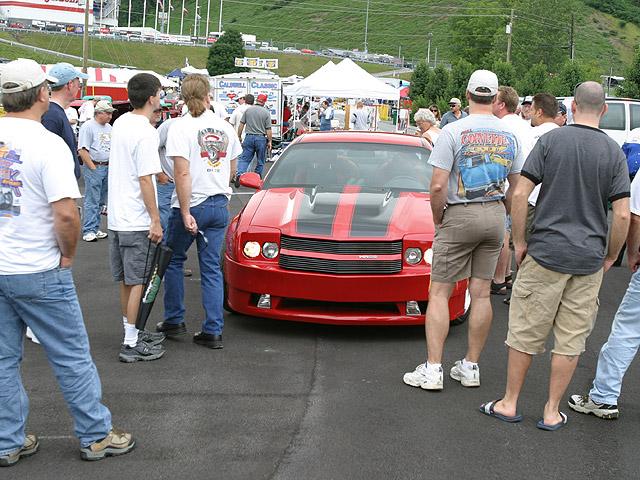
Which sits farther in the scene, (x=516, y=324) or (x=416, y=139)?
(x=416, y=139)

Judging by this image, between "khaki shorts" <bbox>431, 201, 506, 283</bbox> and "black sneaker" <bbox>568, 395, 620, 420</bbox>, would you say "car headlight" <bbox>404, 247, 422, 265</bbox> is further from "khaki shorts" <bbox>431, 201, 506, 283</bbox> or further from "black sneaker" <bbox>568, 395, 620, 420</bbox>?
"black sneaker" <bbox>568, 395, 620, 420</bbox>

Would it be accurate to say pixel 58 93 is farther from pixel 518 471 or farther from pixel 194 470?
pixel 518 471

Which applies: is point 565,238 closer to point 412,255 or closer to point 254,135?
point 412,255

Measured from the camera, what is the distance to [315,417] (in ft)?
15.3

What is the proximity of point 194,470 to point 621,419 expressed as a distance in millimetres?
2530

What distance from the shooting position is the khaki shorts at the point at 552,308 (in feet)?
15.2

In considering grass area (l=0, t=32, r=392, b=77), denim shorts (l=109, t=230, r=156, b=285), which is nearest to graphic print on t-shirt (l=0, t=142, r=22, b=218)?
denim shorts (l=109, t=230, r=156, b=285)

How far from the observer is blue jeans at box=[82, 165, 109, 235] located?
10969 mm

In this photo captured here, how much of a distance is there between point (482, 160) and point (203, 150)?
78.5 inches

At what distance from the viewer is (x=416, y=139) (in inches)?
316

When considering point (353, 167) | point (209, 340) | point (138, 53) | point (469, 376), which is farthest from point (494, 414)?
point (138, 53)

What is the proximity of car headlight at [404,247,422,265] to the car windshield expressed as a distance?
109 centimetres

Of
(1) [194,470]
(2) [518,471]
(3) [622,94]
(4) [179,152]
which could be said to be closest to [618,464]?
(2) [518,471]

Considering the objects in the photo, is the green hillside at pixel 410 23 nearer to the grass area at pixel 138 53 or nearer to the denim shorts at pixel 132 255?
the grass area at pixel 138 53
